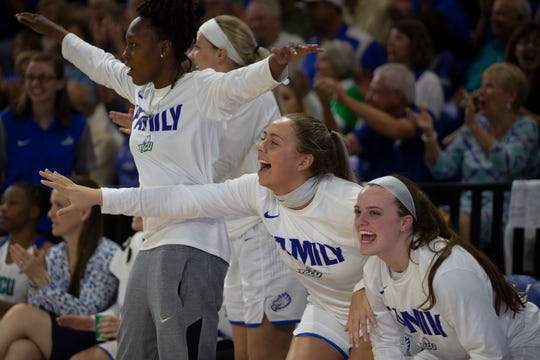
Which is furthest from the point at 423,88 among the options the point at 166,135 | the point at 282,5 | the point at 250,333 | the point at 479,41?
the point at 166,135

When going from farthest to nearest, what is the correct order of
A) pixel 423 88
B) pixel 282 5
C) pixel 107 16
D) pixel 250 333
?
pixel 282 5, pixel 107 16, pixel 423 88, pixel 250 333

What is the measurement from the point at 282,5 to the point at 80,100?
194cm

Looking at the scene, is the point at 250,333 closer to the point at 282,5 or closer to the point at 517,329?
the point at 517,329

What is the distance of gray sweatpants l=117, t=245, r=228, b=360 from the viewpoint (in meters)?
3.70

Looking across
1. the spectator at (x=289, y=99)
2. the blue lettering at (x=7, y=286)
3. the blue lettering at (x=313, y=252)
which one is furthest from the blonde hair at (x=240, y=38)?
the blue lettering at (x=7, y=286)

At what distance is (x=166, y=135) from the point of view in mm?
3799

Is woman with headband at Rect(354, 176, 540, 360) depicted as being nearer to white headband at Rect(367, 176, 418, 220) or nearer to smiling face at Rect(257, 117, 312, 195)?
white headband at Rect(367, 176, 418, 220)

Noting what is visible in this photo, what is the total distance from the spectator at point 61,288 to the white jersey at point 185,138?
1641mm

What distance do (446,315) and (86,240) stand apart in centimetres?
249

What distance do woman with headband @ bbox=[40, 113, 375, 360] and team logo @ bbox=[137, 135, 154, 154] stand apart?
0.26 metres

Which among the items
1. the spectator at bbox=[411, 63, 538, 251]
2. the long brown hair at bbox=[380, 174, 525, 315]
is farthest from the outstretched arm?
the spectator at bbox=[411, 63, 538, 251]

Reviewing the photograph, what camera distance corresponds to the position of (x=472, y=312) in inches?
142

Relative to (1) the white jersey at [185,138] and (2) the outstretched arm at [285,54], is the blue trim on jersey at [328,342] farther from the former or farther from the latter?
(2) the outstretched arm at [285,54]

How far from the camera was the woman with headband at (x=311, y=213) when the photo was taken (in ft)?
13.0
